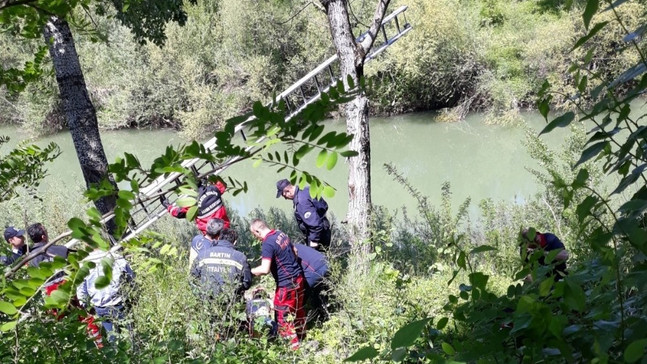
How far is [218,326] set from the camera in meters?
3.92

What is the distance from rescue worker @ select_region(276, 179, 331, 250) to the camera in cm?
612

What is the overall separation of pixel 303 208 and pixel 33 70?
353 cm

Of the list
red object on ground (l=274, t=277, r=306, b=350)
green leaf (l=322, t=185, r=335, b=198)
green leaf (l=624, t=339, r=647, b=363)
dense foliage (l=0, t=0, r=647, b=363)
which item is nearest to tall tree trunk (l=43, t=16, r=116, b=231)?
dense foliage (l=0, t=0, r=647, b=363)

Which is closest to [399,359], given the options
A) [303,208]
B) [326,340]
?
[326,340]

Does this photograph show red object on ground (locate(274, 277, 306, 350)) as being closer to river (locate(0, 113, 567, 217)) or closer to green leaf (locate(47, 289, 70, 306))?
green leaf (locate(47, 289, 70, 306))

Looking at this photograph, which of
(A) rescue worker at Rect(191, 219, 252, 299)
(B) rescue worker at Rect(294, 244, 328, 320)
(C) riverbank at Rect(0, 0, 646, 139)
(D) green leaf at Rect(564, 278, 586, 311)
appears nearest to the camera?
(D) green leaf at Rect(564, 278, 586, 311)

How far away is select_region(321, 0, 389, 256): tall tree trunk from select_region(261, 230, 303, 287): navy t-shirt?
1.00 meters

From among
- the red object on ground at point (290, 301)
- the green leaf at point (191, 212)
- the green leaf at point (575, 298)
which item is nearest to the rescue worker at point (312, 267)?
the red object on ground at point (290, 301)

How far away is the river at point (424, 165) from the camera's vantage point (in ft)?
44.2

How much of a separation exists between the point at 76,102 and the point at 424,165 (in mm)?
12488

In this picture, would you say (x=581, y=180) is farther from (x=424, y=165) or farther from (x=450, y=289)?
(x=424, y=165)

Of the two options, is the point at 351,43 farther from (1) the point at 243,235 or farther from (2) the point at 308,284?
(1) the point at 243,235

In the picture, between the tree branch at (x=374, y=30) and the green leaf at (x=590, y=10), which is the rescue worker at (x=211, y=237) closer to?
the tree branch at (x=374, y=30)

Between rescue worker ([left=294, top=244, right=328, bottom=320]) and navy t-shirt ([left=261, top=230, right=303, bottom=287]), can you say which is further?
rescue worker ([left=294, top=244, right=328, bottom=320])
